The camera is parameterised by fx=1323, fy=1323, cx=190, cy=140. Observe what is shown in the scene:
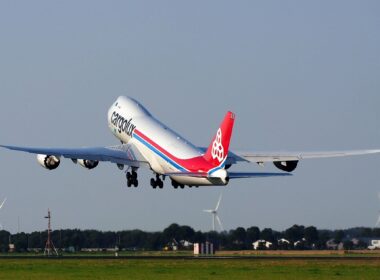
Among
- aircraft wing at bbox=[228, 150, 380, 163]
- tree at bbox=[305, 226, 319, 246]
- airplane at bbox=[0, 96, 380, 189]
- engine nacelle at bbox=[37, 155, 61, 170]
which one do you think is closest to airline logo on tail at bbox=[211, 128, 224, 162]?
airplane at bbox=[0, 96, 380, 189]

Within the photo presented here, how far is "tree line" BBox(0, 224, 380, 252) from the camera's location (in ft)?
450

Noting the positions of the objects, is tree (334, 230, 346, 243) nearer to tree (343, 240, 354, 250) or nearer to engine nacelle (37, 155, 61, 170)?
tree (343, 240, 354, 250)

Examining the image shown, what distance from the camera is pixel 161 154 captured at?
122m

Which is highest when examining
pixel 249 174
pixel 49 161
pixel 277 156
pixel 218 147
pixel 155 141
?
pixel 155 141

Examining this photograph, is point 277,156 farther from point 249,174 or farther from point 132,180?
point 132,180

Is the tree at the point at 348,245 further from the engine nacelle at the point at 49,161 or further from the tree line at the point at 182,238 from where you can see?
the engine nacelle at the point at 49,161

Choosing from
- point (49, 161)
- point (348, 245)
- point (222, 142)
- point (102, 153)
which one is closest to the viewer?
point (222, 142)

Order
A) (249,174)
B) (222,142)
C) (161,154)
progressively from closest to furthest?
1. (222,142)
2. (249,174)
3. (161,154)

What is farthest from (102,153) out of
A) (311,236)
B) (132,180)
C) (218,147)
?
(311,236)
